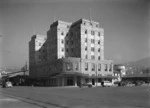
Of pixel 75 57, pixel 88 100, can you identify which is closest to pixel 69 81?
pixel 75 57

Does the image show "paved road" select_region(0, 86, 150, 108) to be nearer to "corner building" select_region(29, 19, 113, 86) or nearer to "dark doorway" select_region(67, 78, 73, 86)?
"corner building" select_region(29, 19, 113, 86)

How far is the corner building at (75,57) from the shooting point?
50.5 meters

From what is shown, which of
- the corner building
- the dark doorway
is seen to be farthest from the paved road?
the dark doorway

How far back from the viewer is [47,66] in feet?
189

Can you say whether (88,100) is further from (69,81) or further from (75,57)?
(75,57)

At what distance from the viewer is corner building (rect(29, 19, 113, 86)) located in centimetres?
5050

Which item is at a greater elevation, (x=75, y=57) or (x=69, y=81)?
(x=75, y=57)

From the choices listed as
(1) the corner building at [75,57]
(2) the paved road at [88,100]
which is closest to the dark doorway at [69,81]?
(1) the corner building at [75,57]

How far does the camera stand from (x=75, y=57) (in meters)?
55.5

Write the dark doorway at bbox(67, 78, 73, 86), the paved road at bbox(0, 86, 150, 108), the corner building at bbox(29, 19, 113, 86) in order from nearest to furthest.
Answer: the paved road at bbox(0, 86, 150, 108) → the corner building at bbox(29, 19, 113, 86) → the dark doorway at bbox(67, 78, 73, 86)

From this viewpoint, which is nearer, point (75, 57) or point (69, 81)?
point (69, 81)

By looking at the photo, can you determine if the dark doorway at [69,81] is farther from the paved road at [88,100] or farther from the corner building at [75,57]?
the paved road at [88,100]

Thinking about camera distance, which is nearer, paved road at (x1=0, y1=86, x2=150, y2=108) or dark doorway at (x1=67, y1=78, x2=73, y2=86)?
paved road at (x1=0, y1=86, x2=150, y2=108)

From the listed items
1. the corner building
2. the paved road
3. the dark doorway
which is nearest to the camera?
the paved road
